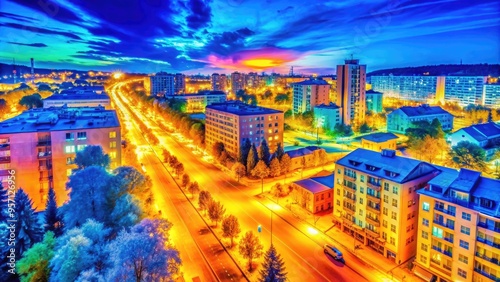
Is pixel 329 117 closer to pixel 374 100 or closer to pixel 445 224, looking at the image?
pixel 374 100

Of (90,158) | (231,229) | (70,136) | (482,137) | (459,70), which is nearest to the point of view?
(231,229)

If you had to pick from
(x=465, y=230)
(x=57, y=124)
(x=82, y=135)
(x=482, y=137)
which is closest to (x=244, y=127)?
(x=82, y=135)

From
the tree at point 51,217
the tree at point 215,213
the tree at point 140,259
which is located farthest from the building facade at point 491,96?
the tree at point 51,217

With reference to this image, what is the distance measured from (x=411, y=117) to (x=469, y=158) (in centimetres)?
1709

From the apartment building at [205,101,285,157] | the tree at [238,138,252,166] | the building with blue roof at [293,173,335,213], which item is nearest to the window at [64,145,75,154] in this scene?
the tree at [238,138,252,166]

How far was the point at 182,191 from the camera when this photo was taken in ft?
78.4

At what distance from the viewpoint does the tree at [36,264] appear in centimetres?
1070

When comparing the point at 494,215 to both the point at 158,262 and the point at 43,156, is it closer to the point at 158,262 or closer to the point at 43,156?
the point at 158,262

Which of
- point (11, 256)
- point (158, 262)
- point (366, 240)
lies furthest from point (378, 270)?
point (11, 256)

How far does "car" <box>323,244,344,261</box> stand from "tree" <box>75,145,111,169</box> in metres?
12.7

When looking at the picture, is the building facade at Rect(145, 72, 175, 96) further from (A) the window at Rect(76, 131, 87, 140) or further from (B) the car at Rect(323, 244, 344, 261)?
(B) the car at Rect(323, 244, 344, 261)

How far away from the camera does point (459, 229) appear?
1230cm

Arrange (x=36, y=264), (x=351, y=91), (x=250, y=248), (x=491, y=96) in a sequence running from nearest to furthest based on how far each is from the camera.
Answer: (x=36, y=264), (x=250, y=248), (x=351, y=91), (x=491, y=96)

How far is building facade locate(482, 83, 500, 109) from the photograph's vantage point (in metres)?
57.5
